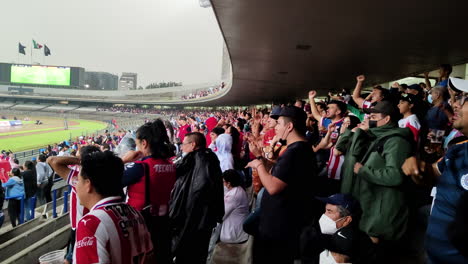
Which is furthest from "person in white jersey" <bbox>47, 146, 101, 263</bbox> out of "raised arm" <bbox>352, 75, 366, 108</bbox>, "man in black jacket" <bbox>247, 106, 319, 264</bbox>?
"raised arm" <bbox>352, 75, 366, 108</bbox>

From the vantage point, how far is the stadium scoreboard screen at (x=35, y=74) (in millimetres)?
88938

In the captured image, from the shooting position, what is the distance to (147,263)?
1.96 meters

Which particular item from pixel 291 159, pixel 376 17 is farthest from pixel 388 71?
pixel 291 159

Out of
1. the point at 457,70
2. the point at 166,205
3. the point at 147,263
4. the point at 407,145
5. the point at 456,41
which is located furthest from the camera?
the point at 457,70

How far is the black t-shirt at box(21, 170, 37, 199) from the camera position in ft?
28.3

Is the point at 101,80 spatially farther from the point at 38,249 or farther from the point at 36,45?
the point at 38,249

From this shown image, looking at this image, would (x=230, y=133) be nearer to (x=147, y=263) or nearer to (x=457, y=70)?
(x=147, y=263)

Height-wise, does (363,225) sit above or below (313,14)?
below

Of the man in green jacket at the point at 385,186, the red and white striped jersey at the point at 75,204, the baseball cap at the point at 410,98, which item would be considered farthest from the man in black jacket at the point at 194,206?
the baseball cap at the point at 410,98

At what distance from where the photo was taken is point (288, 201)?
8.14 feet

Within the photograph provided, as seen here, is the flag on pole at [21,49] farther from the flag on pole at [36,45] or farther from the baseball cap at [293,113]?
the baseball cap at [293,113]

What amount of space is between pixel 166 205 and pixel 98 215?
142 cm

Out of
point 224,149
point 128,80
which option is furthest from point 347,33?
point 128,80

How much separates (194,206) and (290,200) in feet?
3.94
